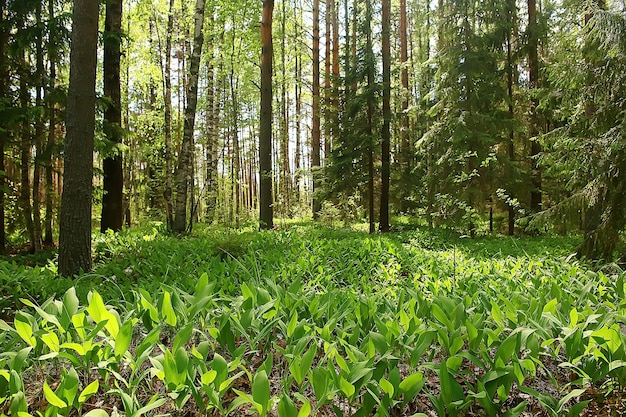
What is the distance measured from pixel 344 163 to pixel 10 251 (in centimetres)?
944

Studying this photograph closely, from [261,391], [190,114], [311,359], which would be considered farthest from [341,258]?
[190,114]

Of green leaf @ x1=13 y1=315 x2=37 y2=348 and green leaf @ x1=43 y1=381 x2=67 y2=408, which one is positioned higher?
green leaf @ x1=13 y1=315 x2=37 y2=348

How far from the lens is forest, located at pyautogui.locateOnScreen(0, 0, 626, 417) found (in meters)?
1.62

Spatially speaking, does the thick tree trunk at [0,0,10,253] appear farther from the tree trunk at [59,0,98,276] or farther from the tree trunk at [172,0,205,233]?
the tree trunk at [172,0,205,233]

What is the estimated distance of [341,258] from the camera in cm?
560

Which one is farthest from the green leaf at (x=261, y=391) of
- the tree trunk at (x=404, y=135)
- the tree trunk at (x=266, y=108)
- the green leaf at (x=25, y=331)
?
the tree trunk at (x=404, y=135)

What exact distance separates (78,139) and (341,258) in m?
3.73

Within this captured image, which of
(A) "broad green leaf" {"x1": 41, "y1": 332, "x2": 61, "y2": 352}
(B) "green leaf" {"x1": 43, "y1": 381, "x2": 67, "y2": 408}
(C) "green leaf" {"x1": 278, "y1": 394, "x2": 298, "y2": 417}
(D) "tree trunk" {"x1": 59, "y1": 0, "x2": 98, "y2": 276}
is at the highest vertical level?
(D) "tree trunk" {"x1": 59, "y1": 0, "x2": 98, "y2": 276}

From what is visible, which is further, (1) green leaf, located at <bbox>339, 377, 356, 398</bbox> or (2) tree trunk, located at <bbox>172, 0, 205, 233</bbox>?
(2) tree trunk, located at <bbox>172, 0, 205, 233</bbox>

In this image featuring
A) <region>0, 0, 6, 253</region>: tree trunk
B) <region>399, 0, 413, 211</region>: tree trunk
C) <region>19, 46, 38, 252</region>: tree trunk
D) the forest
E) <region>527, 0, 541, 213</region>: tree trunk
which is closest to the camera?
the forest

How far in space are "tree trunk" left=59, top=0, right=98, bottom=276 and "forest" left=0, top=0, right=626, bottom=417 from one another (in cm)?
2

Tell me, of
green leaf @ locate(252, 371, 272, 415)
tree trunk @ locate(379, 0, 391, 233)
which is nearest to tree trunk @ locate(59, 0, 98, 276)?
green leaf @ locate(252, 371, 272, 415)

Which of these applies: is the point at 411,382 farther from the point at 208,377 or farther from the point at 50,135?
the point at 50,135

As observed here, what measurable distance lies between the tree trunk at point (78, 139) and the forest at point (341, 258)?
0.02m
